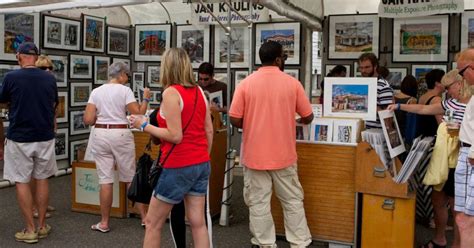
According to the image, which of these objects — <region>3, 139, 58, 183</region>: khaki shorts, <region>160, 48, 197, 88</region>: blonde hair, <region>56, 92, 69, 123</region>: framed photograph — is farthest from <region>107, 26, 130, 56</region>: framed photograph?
<region>160, 48, 197, 88</region>: blonde hair

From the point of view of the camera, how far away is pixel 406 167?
374cm

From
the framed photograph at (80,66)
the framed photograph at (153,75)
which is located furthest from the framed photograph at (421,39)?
the framed photograph at (80,66)

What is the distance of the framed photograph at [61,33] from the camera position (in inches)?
274

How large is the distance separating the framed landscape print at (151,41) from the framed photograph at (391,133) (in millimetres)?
4762

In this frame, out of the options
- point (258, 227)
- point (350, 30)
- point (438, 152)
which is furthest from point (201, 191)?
point (350, 30)

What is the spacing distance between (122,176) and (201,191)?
1.58 metres

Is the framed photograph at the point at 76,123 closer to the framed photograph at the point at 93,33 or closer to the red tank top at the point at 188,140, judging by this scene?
the framed photograph at the point at 93,33

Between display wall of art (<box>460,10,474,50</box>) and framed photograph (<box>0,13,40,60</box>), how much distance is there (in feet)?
17.7

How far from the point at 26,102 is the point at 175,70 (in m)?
1.67

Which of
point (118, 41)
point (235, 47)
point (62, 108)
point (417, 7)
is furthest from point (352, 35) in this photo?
point (62, 108)

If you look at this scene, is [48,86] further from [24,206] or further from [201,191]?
[201,191]

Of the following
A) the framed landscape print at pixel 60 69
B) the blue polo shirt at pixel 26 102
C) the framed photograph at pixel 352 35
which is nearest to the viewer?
the blue polo shirt at pixel 26 102

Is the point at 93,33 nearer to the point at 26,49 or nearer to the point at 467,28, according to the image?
the point at 26,49

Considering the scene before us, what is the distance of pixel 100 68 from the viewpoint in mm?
7898
